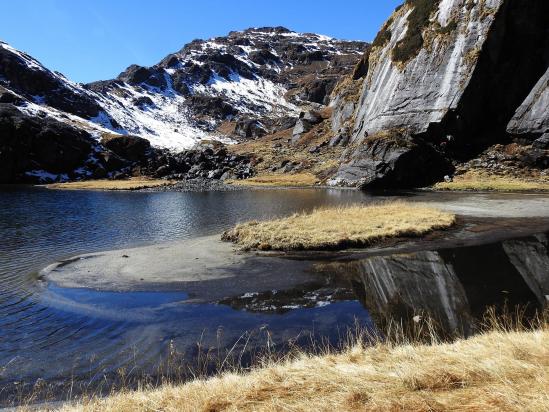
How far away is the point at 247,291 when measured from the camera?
1708 cm

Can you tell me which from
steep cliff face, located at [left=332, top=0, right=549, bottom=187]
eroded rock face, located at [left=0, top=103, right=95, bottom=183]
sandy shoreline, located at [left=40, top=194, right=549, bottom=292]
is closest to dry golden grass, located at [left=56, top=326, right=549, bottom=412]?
sandy shoreline, located at [left=40, top=194, right=549, bottom=292]

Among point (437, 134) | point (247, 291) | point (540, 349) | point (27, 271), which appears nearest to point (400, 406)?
point (540, 349)

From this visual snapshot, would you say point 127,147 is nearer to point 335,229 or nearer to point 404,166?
point 404,166

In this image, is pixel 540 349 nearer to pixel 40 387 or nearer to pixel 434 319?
pixel 434 319

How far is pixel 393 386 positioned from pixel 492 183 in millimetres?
60616

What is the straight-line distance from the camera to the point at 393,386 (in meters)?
6.09

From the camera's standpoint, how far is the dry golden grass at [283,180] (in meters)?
83.8

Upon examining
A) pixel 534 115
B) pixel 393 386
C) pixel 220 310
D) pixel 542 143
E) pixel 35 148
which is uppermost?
pixel 534 115

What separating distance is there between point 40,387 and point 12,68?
659 ft

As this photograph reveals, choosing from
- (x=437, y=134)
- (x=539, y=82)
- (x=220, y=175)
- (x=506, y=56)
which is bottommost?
(x=220, y=175)

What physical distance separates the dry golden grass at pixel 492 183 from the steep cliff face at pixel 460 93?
4.74m

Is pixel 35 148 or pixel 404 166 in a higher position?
pixel 404 166

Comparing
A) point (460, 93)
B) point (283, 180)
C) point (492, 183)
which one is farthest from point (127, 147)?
point (492, 183)

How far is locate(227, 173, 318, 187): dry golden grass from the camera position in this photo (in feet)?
275
